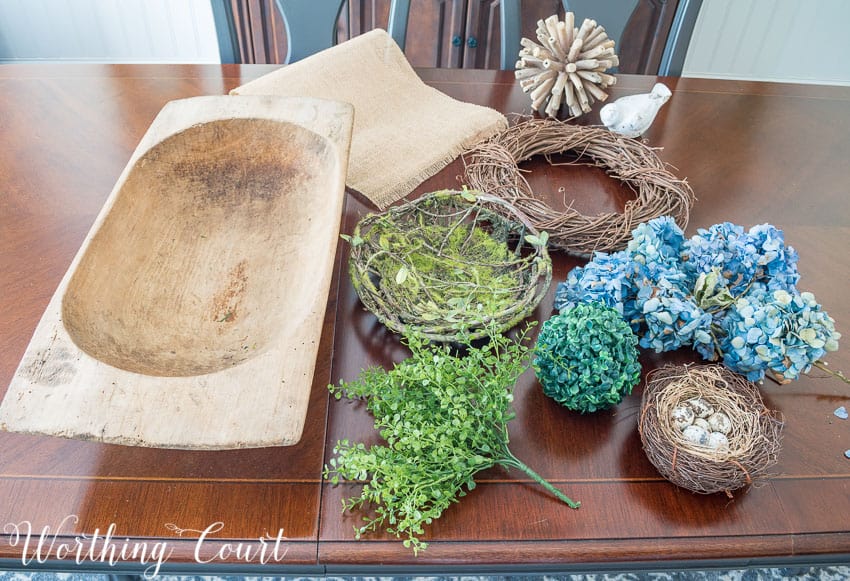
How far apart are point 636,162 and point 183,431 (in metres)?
0.86

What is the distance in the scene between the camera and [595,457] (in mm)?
751

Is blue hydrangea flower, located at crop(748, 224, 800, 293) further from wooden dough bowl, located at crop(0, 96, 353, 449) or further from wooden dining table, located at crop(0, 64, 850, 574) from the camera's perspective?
wooden dough bowl, located at crop(0, 96, 353, 449)

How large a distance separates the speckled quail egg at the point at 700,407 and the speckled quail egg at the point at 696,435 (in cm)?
2

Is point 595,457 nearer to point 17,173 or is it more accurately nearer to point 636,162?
point 636,162

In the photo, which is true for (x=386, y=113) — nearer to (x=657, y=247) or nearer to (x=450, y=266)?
(x=450, y=266)

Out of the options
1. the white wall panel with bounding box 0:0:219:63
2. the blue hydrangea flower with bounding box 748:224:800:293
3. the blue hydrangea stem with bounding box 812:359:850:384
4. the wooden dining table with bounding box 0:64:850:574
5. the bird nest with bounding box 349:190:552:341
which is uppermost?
the blue hydrangea flower with bounding box 748:224:800:293

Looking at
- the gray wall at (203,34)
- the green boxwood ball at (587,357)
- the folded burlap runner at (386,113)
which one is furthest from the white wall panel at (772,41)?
the green boxwood ball at (587,357)

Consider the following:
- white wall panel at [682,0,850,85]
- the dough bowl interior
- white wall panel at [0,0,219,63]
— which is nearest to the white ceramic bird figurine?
the dough bowl interior

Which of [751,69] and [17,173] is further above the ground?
[17,173]

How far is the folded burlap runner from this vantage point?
113 cm

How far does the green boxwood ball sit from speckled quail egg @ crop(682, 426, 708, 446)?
8 centimetres

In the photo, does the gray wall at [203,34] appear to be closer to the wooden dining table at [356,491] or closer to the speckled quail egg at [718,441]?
the wooden dining table at [356,491]

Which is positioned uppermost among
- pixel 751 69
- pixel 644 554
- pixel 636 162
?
pixel 636 162

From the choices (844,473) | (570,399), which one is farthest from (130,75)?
(844,473)
